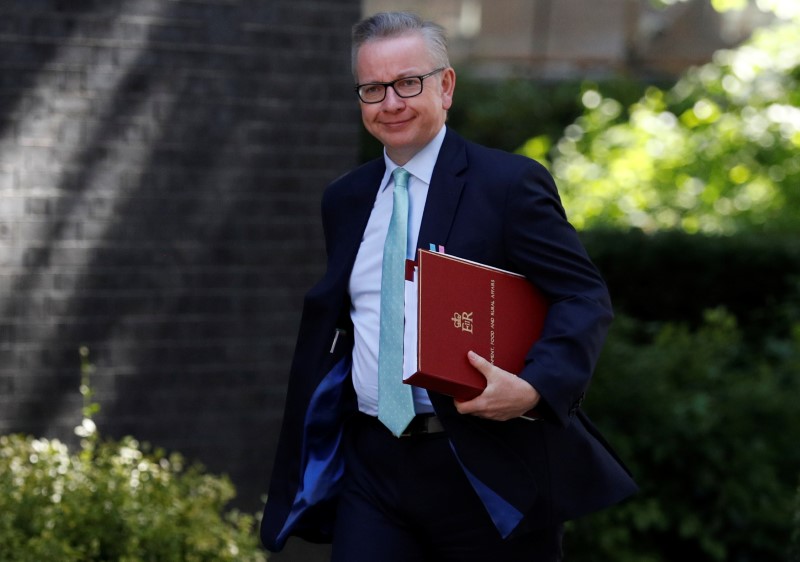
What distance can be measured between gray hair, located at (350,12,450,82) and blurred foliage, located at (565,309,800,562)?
2.81m

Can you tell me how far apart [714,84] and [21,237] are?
736 centimetres

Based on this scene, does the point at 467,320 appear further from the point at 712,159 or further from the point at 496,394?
the point at 712,159

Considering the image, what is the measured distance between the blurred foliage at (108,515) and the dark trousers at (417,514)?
3.74 feet

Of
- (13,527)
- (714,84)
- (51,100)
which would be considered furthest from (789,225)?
(13,527)

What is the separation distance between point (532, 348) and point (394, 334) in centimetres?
34

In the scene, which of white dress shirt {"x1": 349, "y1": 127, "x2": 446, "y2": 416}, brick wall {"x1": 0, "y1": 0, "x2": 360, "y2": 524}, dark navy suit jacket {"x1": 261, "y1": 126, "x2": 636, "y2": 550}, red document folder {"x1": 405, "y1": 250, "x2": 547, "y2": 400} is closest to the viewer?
red document folder {"x1": 405, "y1": 250, "x2": 547, "y2": 400}

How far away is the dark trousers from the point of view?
A: 3.06 metres

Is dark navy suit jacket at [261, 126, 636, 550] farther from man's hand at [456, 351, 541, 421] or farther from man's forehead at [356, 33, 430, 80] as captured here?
man's forehead at [356, 33, 430, 80]

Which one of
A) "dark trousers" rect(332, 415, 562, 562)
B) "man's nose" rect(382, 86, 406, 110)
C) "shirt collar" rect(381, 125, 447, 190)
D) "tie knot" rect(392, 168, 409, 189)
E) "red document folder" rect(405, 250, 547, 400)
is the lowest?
"dark trousers" rect(332, 415, 562, 562)

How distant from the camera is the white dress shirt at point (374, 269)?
311 cm

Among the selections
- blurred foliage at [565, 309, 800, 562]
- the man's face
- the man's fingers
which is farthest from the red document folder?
blurred foliage at [565, 309, 800, 562]

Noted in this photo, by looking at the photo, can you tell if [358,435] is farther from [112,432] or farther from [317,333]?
[112,432]

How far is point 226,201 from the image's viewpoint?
5.48m

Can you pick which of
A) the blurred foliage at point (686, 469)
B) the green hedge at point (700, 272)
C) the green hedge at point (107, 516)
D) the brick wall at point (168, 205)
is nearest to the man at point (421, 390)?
the green hedge at point (107, 516)
